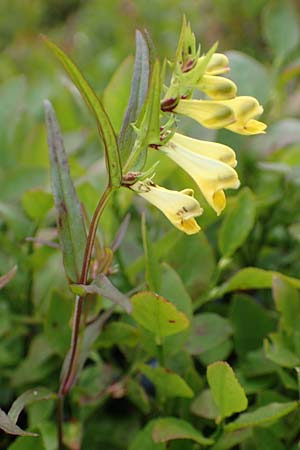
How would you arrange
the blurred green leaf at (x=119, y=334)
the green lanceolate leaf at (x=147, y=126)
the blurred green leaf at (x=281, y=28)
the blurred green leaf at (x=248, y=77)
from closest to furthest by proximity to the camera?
the green lanceolate leaf at (x=147, y=126)
the blurred green leaf at (x=119, y=334)
the blurred green leaf at (x=248, y=77)
the blurred green leaf at (x=281, y=28)

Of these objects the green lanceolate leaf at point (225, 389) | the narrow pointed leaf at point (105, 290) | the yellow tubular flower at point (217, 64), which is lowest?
the green lanceolate leaf at point (225, 389)

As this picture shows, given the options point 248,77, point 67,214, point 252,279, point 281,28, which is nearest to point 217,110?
point 67,214

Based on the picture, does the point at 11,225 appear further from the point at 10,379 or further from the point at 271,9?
the point at 271,9

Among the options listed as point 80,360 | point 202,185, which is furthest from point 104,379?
point 202,185

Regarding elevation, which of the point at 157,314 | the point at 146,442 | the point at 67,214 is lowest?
the point at 146,442

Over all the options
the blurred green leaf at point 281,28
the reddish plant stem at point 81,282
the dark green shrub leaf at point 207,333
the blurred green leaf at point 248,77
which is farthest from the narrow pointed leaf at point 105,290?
the blurred green leaf at point 281,28

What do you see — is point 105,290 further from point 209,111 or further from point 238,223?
point 238,223

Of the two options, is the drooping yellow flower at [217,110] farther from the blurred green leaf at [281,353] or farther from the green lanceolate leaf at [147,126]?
the blurred green leaf at [281,353]
